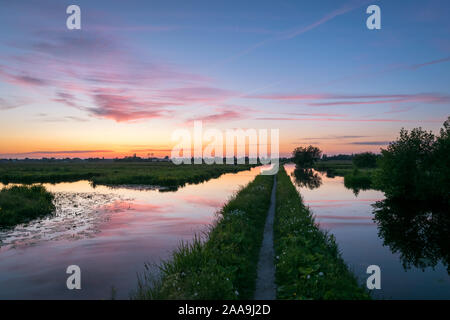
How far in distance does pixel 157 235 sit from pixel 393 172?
27.7 metres

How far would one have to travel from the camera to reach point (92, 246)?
14.9 m

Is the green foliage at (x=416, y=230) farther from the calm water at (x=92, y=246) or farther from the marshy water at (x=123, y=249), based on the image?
the calm water at (x=92, y=246)

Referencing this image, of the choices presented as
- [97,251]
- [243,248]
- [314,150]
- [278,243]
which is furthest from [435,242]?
[314,150]

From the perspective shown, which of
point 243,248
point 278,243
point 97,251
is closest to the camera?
point 243,248

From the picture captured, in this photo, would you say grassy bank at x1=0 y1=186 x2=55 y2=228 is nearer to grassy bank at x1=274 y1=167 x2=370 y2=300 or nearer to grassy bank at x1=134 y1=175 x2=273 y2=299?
grassy bank at x1=134 y1=175 x2=273 y2=299

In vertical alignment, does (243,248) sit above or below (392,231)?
above

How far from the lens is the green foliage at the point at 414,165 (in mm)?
28548

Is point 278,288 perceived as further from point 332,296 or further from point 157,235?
point 157,235

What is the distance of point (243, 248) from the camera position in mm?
11477

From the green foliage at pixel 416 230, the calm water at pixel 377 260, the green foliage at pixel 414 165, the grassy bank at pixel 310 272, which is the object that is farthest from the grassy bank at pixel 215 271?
the green foliage at pixel 414 165

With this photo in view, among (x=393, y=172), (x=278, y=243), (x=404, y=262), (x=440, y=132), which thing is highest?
(x=440, y=132)

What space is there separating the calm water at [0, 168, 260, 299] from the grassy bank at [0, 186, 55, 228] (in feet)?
3.91

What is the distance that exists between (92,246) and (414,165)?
33083 millimetres

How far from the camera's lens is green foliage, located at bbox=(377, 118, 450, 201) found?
28.5m
